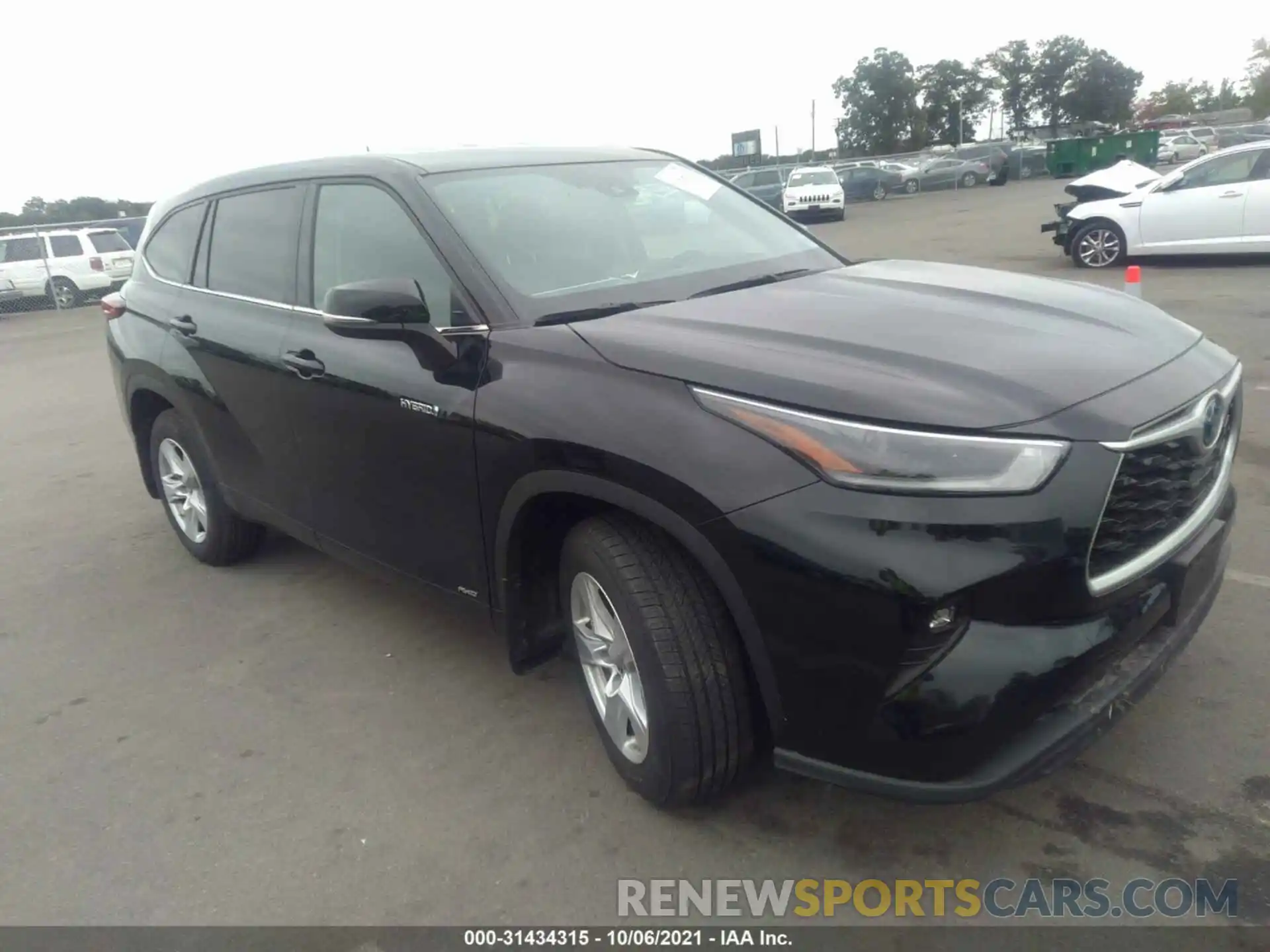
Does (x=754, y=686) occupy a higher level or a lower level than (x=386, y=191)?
lower

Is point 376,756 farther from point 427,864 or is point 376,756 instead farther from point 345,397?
point 345,397

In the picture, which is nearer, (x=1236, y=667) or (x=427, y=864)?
(x=427, y=864)

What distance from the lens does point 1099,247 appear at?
44.4 ft

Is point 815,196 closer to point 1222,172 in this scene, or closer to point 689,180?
point 1222,172

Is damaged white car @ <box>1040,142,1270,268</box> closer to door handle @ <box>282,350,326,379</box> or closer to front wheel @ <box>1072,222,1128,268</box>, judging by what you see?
front wheel @ <box>1072,222,1128,268</box>

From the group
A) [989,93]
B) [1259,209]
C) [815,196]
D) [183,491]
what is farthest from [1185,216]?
[989,93]

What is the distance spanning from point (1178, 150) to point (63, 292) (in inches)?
1752

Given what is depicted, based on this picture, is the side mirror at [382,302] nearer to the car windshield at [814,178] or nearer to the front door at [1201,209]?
the front door at [1201,209]

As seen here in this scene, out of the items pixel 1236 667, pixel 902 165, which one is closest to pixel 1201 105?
pixel 902 165

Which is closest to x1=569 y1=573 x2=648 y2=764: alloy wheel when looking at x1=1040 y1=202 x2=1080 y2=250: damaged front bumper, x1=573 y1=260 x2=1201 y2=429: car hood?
x1=573 y1=260 x2=1201 y2=429: car hood

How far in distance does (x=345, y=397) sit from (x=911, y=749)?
219cm

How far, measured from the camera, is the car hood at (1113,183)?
14.3 meters

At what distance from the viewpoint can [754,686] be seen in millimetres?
2578

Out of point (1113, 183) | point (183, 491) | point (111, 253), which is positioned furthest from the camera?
point (111, 253)
